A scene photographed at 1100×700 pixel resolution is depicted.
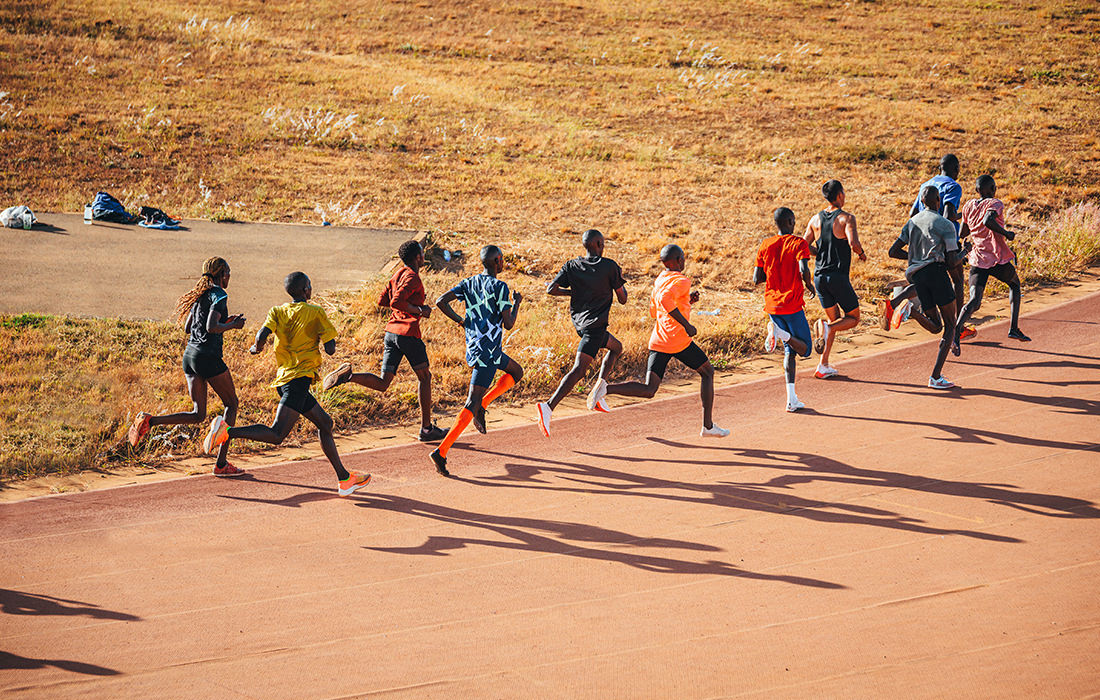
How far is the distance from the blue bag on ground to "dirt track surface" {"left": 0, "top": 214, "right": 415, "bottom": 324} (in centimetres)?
18

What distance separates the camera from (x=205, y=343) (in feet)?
27.9

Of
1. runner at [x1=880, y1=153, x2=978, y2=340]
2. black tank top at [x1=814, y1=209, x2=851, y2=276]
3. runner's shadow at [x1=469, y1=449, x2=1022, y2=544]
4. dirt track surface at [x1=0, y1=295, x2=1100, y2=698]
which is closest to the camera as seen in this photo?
dirt track surface at [x1=0, y1=295, x2=1100, y2=698]

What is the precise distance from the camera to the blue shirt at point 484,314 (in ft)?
28.5

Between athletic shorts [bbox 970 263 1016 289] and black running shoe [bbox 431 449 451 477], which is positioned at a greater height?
athletic shorts [bbox 970 263 1016 289]

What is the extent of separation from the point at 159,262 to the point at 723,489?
37.1ft

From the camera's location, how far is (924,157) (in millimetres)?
25062

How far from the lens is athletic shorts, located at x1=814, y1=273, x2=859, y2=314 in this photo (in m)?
10.8

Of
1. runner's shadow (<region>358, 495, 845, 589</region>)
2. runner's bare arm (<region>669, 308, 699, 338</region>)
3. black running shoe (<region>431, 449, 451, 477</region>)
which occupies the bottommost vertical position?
runner's shadow (<region>358, 495, 845, 589</region>)

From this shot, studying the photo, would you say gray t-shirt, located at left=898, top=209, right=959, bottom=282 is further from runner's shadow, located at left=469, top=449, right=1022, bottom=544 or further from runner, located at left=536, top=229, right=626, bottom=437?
runner, located at left=536, top=229, right=626, bottom=437

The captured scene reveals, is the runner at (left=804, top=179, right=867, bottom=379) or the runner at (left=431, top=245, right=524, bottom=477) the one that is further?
the runner at (left=804, top=179, right=867, bottom=379)

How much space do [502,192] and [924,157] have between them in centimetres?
1146

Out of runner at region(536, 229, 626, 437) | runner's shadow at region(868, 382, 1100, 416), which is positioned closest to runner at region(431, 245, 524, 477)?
runner at region(536, 229, 626, 437)

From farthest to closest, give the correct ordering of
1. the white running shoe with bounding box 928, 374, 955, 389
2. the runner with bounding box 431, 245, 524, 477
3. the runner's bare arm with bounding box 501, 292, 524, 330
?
1. the white running shoe with bounding box 928, 374, 955, 389
2. the runner with bounding box 431, 245, 524, 477
3. the runner's bare arm with bounding box 501, 292, 524, 330

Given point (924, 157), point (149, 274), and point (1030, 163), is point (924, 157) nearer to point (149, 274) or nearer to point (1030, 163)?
point (1030, 163)
